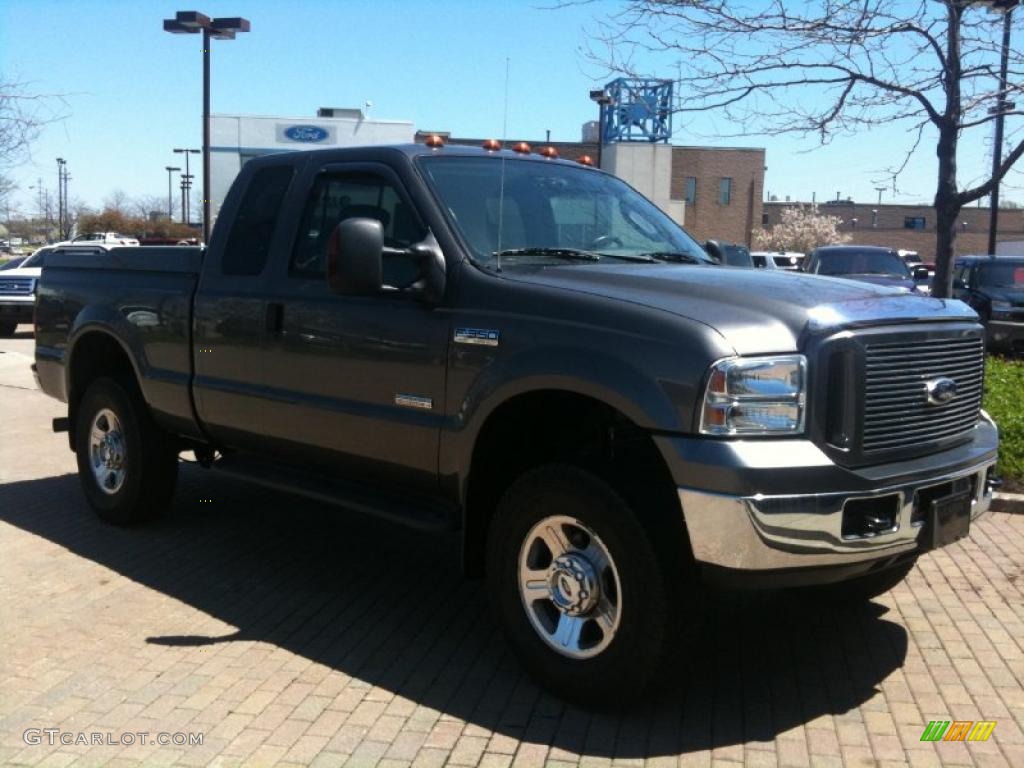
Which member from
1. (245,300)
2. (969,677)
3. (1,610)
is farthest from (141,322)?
(969,677)

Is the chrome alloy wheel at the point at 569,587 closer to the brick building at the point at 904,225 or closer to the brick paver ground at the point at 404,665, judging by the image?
the brick paver ground at the point at 404,665

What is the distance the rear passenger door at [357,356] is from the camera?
4.39 meters

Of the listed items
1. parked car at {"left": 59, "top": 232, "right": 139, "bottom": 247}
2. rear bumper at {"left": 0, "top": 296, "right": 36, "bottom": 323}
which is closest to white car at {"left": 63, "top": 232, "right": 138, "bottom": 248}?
parked car at {"left": 59, "top": 232, "right": 139, "bottom": 247}

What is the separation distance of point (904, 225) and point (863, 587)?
85.4m

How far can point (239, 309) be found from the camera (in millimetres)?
5297

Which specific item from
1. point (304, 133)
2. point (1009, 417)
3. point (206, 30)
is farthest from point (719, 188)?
point (1009, 417)

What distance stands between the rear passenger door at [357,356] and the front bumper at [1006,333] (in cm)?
1295

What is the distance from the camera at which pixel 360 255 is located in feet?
13.6

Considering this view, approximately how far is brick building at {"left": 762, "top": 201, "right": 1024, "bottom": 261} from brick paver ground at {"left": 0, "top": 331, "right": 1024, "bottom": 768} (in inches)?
2872

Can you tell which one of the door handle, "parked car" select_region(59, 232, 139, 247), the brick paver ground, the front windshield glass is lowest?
the brick paver ground

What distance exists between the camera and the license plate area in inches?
145

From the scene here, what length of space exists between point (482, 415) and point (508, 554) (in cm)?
55

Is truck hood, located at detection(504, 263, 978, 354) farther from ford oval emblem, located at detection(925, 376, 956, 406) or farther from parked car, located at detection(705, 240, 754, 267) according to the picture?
parked car, located at detection(705, 240, 754, 267)

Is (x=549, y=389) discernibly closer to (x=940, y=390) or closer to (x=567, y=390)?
(x=567, y=390)
